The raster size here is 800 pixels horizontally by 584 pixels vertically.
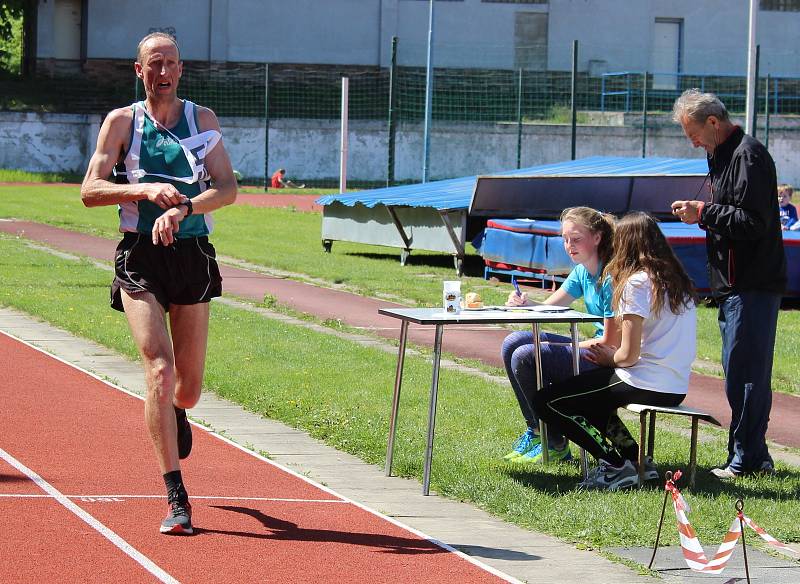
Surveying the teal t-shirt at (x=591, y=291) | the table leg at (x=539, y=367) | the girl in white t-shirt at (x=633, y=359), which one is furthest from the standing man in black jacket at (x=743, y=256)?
the table leg at (x=539, y=367)

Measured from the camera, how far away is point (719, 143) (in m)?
7.64

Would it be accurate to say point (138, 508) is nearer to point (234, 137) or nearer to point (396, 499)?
point (396, 499)

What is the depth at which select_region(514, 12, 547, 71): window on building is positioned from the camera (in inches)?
2275

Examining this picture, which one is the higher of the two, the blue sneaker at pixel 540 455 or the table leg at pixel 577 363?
the table leg at pixel 577 363

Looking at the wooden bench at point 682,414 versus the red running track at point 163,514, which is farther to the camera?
the wooden bench at point 682,414

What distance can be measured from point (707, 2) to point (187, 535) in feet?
184

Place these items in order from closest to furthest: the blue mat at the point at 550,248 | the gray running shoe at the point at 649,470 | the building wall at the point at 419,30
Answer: the gray running shoe at the point at 649,470 < the blue mat at the point at 550,248 < the building wall at the point at 419,30

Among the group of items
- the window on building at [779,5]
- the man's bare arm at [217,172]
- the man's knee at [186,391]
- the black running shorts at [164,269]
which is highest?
the window on building at [779,5]

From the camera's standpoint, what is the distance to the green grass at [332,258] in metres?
14.0

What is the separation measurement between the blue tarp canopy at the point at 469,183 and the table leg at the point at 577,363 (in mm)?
12996

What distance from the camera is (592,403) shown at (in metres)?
7.24

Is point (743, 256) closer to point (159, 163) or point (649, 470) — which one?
point (649, 470)

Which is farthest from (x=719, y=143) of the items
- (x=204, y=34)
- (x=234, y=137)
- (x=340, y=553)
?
(x=204, y=34)

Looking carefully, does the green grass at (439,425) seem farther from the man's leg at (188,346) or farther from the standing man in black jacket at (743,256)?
the man's leg at (188,346)
